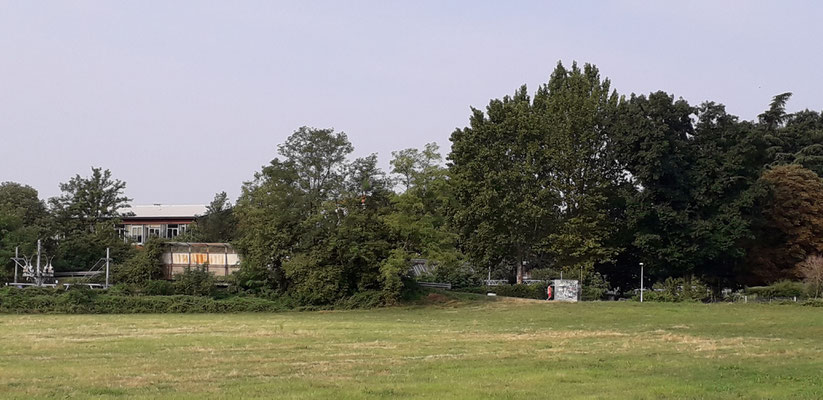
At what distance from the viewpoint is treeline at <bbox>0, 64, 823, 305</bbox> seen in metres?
53.5

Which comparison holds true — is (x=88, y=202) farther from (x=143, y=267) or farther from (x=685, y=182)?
(x=685, y=182)

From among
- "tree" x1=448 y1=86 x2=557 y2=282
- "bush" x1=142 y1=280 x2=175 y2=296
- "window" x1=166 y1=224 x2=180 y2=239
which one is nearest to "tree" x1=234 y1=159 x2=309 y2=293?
"bush" x1=142 y1=280 x2=175 y2=296

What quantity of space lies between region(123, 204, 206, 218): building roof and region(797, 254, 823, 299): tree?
85.6 metres

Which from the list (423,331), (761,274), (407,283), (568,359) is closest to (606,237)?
(761,274)

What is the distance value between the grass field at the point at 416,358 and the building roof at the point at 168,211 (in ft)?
277

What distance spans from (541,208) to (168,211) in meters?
79.2

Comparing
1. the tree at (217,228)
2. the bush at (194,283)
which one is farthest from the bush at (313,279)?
the tree at (217,228)

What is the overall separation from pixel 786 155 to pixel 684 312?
37.3 metres

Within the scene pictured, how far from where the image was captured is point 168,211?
124625 mm

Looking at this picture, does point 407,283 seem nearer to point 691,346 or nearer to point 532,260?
point 532,260

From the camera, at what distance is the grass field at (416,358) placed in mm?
15570

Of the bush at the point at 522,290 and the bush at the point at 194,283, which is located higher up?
the bush at the point at 194,283

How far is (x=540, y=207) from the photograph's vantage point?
6003 centimetres

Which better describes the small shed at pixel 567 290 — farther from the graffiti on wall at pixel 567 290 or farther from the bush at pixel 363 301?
the bush at pixel 363 301
